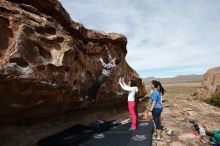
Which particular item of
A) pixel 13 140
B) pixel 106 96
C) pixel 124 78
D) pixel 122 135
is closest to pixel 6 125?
pixel 13 140

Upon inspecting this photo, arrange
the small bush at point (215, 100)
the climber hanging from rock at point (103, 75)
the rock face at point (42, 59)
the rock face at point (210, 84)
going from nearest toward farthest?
the rock face at point (42, 59) → the climber hanging from rock at point (103, 75) → the small bush at point (215, 100) → the rock face at point (210, 84)

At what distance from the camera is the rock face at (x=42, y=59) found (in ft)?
27.8

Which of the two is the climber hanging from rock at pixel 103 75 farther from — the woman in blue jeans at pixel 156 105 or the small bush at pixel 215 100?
the small bush at pixel 215 100

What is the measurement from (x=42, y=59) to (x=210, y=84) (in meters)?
22.8

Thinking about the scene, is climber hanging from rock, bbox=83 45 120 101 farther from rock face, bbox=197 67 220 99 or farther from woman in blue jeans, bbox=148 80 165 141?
rock face, bbox=197 67 220 99

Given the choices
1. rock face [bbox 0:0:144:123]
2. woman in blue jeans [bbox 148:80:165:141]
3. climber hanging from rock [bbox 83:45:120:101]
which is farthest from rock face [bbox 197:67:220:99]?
woman in blue jeans [bbox 148:80:165:141]

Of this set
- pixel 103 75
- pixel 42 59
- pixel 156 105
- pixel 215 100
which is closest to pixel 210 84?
pixel 215 100

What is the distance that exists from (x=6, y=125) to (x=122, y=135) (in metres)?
4.66

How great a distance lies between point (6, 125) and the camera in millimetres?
10289

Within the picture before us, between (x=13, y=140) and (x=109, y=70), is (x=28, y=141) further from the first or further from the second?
(x=109, y=70)

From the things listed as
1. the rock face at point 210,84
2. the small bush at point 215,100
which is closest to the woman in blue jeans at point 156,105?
the small bush at point 215,100

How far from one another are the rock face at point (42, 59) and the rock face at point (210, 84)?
17.7m

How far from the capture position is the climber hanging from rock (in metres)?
13.3

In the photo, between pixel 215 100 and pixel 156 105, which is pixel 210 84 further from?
pixel 156 105
